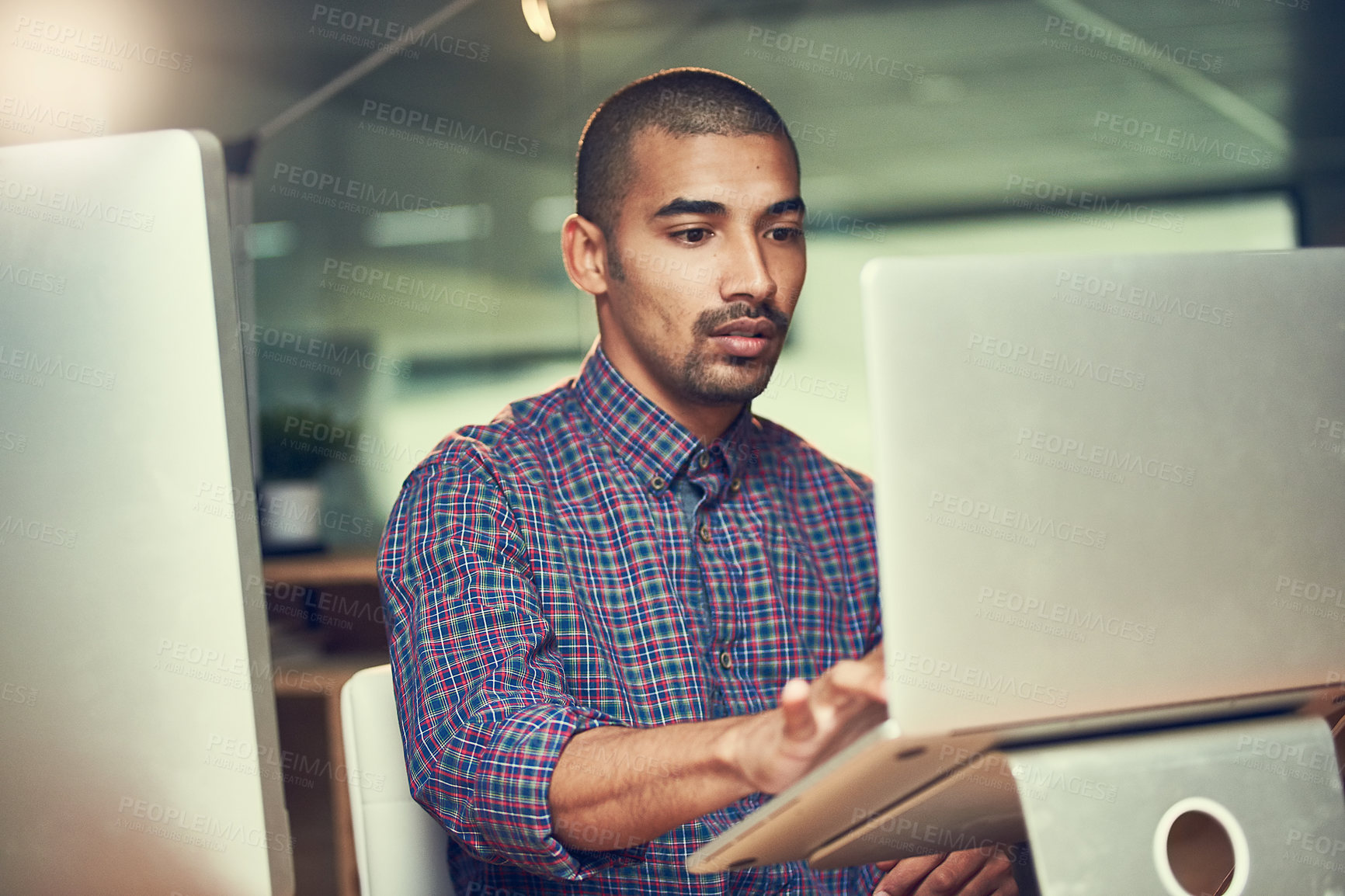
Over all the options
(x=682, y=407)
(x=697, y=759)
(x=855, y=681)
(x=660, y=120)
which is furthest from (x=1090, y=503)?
(x=660, y=120)

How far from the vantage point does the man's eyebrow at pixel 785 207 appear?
117 cm

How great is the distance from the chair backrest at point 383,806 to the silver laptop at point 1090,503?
0.50 meters

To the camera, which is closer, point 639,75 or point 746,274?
point 746,274

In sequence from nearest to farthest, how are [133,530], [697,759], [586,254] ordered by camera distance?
[133,530]
[697,759]
[586,254]

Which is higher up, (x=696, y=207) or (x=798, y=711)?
(x=696, y=207)

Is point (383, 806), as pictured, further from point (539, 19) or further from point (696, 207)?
point (539, 19)

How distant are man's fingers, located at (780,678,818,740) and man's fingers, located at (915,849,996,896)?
1.42ft

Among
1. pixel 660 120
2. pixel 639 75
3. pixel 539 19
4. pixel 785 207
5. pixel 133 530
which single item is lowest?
pixel 133 530

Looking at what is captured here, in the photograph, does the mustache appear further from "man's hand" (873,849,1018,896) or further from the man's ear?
"man's hand" (873,849,1018,896)

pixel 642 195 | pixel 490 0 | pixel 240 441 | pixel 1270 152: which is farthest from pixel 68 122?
pixel 1270 152

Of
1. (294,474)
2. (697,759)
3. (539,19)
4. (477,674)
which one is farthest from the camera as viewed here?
(539,19)

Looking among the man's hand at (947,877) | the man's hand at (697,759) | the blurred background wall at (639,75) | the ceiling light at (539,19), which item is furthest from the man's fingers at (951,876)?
the ceiling light at (539,19)

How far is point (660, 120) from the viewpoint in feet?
4.02

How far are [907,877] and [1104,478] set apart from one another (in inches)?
20.7
